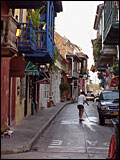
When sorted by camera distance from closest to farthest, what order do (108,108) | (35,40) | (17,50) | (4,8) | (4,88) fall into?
(17,50)
(4,8)
(4,88)
(108,108)
(35,40)

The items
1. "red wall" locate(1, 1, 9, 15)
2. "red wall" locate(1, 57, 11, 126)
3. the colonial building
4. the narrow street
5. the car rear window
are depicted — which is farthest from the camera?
the car rear window

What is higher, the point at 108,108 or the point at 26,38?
the point at 26,38

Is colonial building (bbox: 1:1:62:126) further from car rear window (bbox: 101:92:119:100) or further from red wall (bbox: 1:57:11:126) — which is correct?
car rear window (bbox: 101:92:119:100)

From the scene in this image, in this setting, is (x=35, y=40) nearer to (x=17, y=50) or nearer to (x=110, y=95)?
(x=17, y=50)

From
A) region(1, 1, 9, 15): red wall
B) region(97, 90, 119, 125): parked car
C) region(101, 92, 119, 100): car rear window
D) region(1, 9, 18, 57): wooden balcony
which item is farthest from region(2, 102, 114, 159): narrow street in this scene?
region(1, 1, 9, 15): red wall

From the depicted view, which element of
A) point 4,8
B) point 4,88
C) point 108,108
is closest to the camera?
point 4,8

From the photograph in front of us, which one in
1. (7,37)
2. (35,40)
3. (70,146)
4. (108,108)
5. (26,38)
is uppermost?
(35,40)

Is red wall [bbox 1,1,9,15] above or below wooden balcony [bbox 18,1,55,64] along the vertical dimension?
above

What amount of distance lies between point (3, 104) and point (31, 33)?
395cm

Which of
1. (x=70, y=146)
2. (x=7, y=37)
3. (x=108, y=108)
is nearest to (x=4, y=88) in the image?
(x=7, y=37)

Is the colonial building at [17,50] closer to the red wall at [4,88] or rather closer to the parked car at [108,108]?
the red wall at [4,88]

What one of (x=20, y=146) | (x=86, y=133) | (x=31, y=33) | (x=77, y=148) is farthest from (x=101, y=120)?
(x=20, y=146)

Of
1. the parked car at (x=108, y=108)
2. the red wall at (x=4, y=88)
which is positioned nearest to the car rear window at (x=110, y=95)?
the parked car at (x=108, y=108)

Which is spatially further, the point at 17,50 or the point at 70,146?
the point at 17,50
